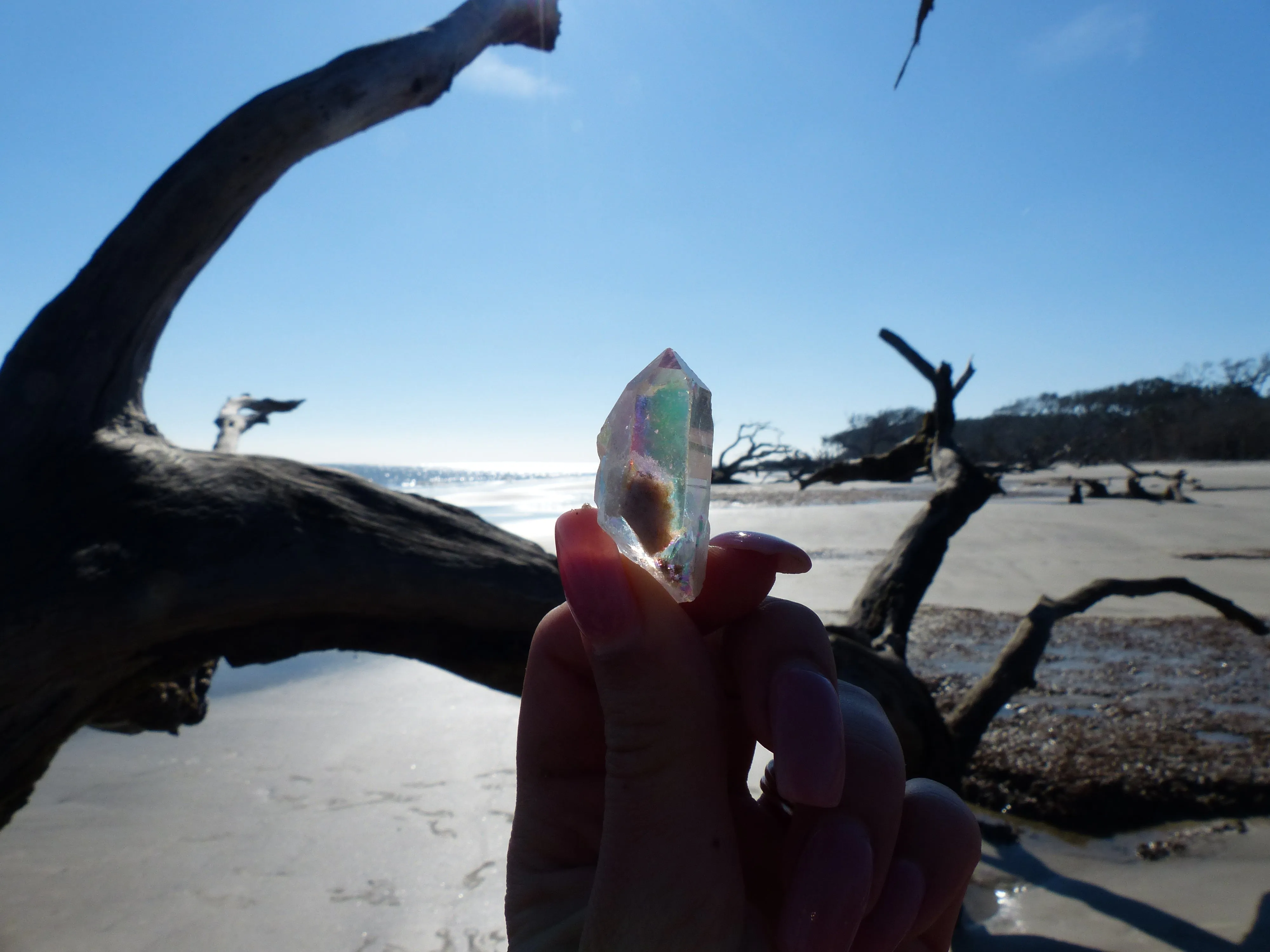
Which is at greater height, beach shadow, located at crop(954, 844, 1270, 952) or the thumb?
the thumb

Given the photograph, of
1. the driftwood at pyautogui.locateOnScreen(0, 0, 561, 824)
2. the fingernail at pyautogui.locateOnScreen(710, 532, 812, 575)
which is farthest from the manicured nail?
the driftwood at pyautogui.locateOnScreen(0, 0, 561, 824)

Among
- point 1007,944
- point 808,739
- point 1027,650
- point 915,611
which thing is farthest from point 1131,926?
point 808,739

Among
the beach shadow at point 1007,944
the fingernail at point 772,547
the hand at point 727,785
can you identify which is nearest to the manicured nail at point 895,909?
the hand at point 727,785

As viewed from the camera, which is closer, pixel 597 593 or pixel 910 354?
pixel 597 593

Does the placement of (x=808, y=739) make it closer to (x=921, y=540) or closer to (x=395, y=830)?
(x=921, y=540)

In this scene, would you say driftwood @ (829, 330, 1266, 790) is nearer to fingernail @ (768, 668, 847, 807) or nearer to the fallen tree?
the fallen tree

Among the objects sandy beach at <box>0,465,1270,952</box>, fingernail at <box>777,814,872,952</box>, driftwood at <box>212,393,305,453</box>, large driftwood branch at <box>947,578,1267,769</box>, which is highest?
driftwood at <box>212,393,305,453</box>

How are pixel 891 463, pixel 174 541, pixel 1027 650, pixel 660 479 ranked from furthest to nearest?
pixel 891 463
pixel 1027 650
pixel 174 541
pixel 660 479
